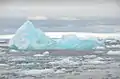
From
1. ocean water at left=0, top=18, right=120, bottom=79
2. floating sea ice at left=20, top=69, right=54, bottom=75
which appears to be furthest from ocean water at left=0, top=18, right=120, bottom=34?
floating sea ice at left=20, top=69, right=54, bottom=75

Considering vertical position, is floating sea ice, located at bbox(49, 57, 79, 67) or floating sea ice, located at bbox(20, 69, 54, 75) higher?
floating sea ice, located at bbox(49, 57, 79, 67)

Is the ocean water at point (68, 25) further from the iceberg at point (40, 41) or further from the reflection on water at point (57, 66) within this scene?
the reflection on water at point (57, 66)

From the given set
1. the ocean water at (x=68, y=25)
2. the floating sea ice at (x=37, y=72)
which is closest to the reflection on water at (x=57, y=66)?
the floating sea ice at (x=37, y=72)

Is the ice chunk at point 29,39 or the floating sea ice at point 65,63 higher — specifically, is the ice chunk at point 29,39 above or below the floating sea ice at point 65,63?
above

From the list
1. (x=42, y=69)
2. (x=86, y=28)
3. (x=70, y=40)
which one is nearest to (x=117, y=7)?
(x=86, y=28)

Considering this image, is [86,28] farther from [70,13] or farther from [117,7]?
[117,7]

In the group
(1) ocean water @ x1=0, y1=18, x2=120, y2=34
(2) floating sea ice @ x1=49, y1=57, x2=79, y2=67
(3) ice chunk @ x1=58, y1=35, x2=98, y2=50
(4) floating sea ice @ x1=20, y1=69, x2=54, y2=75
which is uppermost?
(1) ocean water @ x1=0, y1=18, x2=120, y2=34

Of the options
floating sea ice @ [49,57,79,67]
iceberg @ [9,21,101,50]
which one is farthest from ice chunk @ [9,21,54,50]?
floating sea ice @ [49,57,79,67]

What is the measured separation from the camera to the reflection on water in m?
1.25

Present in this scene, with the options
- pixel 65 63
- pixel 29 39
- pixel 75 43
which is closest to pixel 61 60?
pixel 65 63

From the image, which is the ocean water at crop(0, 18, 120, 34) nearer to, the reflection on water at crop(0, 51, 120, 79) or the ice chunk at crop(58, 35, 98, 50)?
the ice chunk at crop(58, 35, 98, 50)

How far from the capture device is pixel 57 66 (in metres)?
1.26

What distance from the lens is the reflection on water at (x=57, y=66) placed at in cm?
125

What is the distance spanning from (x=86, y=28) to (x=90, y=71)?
0.29m
